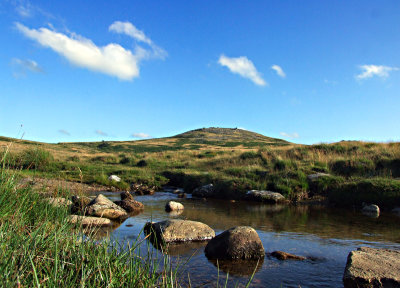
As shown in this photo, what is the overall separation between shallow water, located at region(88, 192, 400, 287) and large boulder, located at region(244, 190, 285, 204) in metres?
0.83

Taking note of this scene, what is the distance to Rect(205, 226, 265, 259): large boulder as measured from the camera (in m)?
6.94

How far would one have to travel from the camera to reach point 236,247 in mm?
7016

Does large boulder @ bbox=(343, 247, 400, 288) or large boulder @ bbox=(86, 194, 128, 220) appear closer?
large boulder @ bbox=(343, 247, 400, 288)

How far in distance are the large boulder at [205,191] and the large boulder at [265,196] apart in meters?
2.35

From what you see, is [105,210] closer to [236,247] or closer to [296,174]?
[236,247]

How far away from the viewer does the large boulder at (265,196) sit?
15.8m

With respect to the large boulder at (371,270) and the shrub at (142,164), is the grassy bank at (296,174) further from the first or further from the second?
the large boulder at (371,270)

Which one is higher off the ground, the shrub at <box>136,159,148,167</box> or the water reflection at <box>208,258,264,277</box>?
the shrub at <box>136,159,148,167</box>

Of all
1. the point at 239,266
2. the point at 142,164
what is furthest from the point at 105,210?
the point at 142,164

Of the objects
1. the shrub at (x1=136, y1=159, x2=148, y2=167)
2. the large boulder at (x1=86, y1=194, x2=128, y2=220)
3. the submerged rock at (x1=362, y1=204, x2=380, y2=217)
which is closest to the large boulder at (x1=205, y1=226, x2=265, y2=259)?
the large boulder at (x1=86, y1=194, x2=128, y2=220)

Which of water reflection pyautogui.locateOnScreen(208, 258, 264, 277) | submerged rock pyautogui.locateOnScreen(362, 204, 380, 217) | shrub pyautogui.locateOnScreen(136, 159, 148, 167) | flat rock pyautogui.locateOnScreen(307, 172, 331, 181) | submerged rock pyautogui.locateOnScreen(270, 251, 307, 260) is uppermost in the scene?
flat rock pyautogui.locateOnScreen(307, 172, 331, 181)

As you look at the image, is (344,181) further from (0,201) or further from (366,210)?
(0,201)

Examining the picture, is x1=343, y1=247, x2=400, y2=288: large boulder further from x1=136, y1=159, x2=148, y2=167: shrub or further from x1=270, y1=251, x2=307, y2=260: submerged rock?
x1=136, y1=159, x2=148, y2=167: shrub

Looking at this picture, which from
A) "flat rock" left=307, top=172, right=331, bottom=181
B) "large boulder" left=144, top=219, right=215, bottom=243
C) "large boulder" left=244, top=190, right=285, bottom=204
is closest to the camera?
"large boulder" left=144, top=219, right=215, bottom=243
